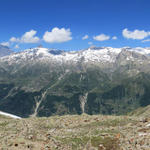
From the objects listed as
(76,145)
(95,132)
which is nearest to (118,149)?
(76,145)

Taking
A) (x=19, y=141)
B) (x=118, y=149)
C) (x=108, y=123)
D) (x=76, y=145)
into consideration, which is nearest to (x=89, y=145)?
(x=76, y=145)

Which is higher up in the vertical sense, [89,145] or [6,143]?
[6,143]

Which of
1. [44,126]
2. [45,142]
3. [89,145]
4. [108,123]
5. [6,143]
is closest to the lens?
[6,143]

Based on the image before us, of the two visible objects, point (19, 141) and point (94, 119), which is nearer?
point (19, 141)

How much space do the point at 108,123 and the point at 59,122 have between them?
61.2 ft

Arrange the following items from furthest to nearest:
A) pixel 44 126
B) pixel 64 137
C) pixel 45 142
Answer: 1. pixel 44 126
2. pixel 64 137
3. pixel 45 142

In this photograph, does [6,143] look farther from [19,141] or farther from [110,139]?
[110,139]

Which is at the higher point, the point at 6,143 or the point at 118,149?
the point at 6,143

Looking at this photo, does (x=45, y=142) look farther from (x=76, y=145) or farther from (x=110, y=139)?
(x=110, y=139)

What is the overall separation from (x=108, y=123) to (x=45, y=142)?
111 ft

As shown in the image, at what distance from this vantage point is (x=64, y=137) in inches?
2078

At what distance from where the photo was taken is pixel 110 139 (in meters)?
45.1

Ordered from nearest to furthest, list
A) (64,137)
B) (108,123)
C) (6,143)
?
(6,143) < (64,137) < (108,123)

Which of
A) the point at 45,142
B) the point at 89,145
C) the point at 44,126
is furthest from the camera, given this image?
the point at 44,126
